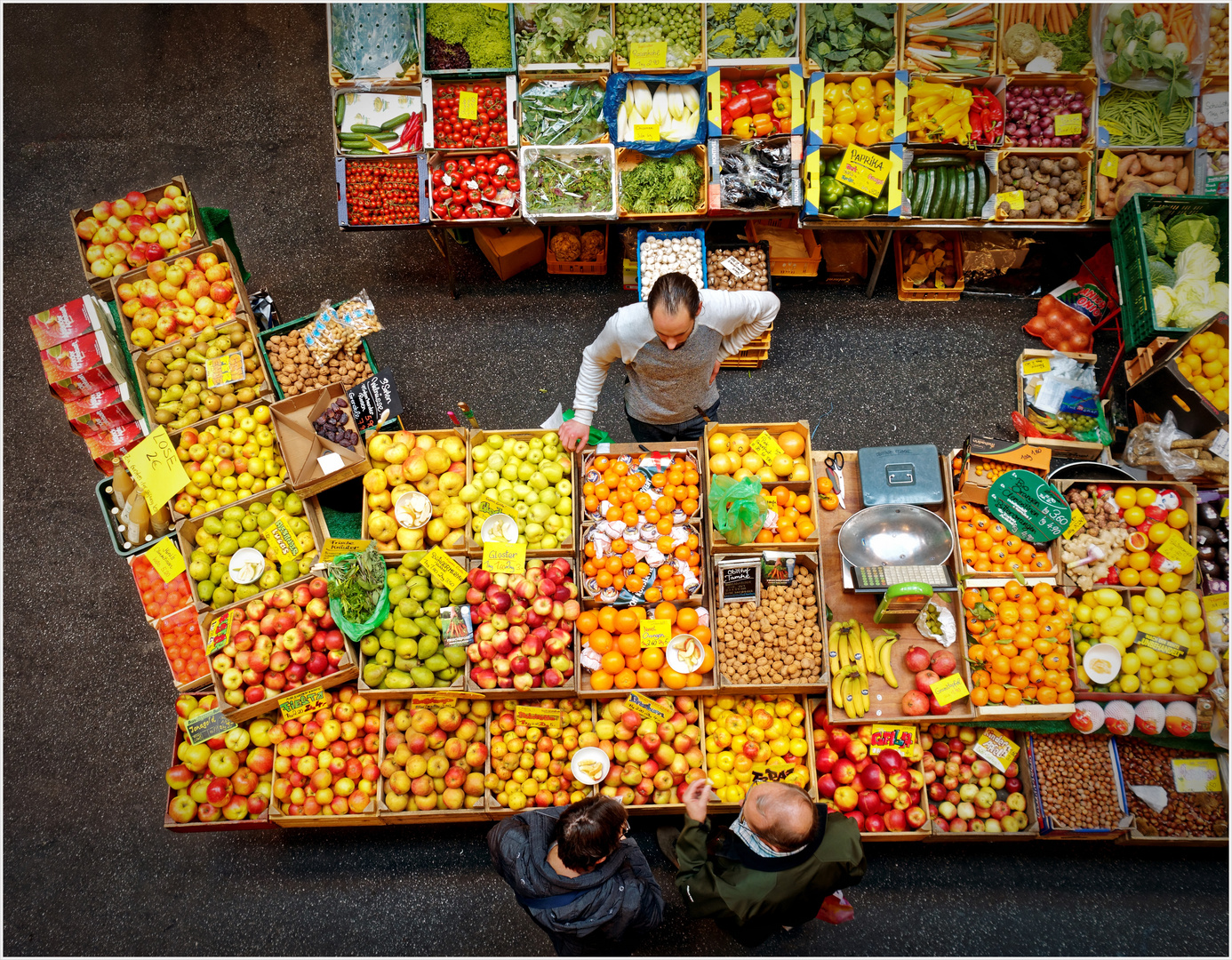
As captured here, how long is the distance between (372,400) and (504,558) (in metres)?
1.52

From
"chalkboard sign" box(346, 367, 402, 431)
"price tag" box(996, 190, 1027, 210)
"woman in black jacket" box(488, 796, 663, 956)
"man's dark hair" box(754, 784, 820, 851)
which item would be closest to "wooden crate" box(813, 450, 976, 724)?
"man's dark hair" box(754, 784, 820, 851)

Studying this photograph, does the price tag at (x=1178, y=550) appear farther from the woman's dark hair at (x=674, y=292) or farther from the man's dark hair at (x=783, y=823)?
the woman's dark hair at (x=674, y=292)

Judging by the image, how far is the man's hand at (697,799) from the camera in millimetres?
3002

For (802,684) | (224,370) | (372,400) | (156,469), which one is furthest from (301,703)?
(802,684)

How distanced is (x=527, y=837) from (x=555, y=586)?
114 centimetres

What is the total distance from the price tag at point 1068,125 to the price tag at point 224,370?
564 centimetres

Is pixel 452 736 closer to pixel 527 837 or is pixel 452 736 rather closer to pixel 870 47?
pixel 527 837

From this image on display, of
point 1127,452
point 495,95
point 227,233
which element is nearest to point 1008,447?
point 1127,452

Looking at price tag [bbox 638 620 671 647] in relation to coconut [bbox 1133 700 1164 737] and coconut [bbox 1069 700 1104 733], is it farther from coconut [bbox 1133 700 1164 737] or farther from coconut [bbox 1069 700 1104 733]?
coconut [bbox 1133 700 1164 737]

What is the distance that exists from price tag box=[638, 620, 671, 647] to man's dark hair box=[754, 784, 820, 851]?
2.93ft

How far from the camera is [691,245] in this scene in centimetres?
489

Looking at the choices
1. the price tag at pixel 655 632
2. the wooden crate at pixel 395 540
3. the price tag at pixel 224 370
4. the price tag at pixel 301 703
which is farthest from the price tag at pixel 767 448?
the price tag at pixel 224 370

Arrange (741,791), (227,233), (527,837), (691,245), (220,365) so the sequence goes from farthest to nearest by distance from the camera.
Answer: (227,233) → (691,245) → (220,365) → (741,791) → (527,837)

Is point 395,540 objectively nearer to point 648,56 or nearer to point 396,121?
point 396,121
